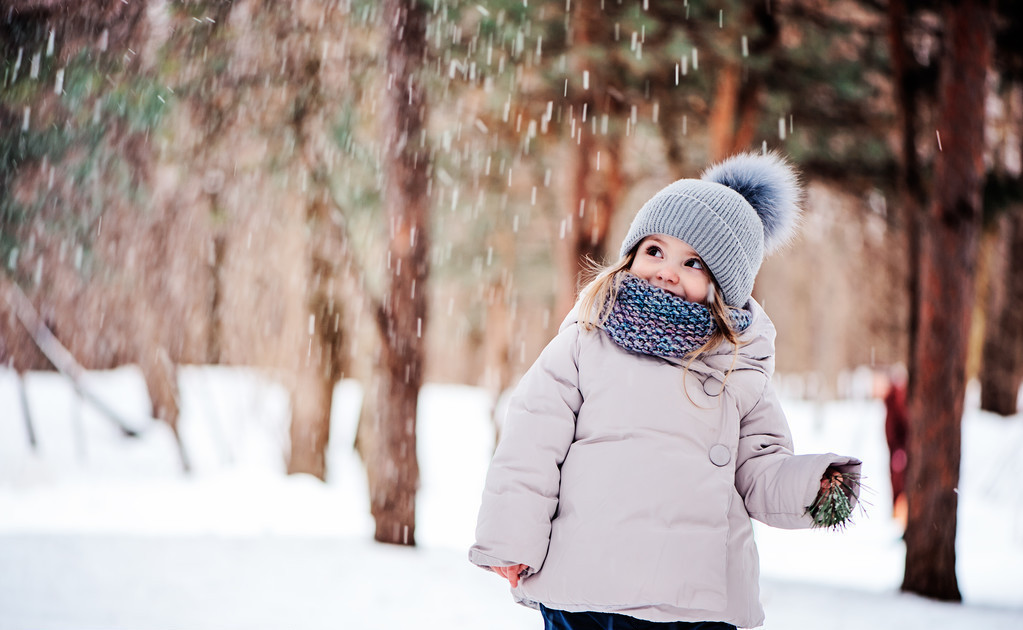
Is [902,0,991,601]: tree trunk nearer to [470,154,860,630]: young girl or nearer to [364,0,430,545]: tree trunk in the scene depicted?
[364,0,430,545]: tree trunk

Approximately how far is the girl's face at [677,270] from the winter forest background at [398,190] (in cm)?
115

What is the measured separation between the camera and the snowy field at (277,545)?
4.65 m

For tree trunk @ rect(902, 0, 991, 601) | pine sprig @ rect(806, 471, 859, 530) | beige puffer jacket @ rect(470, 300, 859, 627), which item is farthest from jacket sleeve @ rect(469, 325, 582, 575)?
tree trunk @ rect(902, 0, 991, 601)

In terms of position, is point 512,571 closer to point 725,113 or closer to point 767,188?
point 767,188

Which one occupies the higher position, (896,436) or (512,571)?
(512,571)

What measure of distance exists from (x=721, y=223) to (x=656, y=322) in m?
0.35

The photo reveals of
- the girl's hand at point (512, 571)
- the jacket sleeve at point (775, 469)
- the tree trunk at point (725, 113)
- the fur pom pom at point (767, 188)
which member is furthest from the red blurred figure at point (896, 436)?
the girl's hand at point (512, 571)

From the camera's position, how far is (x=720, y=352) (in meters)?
2.19

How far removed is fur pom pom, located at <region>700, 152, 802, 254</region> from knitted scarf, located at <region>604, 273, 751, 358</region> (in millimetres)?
489

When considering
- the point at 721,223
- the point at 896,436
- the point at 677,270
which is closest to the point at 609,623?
the point at 677,270

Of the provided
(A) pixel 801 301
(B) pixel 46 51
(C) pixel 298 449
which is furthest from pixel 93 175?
(A) pixel 801 301

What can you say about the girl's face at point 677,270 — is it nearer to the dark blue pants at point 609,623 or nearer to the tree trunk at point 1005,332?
the dark blue pants at point 609,623

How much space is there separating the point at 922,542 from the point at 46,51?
745 centimetres

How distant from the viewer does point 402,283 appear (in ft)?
20.8
